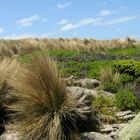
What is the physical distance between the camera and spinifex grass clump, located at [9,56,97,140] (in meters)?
8.26

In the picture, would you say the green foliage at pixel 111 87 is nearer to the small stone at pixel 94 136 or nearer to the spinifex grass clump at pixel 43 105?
the spinifex grass clump at pixel 43 105

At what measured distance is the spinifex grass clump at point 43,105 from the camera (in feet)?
27.1

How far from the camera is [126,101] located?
10.4 meters

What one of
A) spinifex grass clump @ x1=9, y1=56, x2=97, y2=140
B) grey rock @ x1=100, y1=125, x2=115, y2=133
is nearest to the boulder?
spinifex grass clump @ x1=9, y1=56, x2=97, y2=140

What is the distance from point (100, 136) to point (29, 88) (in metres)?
1.52

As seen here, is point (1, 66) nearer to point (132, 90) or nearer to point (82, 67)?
point (132, 90)

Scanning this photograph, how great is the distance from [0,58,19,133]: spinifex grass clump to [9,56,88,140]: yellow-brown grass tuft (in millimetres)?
609

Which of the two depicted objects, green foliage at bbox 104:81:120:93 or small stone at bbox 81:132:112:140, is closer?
small stone at bbox 81:132:112:140

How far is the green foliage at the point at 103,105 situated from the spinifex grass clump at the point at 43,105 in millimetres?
1238

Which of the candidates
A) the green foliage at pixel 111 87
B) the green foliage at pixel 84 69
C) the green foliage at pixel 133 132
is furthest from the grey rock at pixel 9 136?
the green foliage at pixel 84 69

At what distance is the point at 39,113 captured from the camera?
8.50 m

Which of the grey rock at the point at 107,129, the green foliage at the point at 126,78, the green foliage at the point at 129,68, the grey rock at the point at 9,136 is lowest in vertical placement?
the grey rock at the point at 107,129

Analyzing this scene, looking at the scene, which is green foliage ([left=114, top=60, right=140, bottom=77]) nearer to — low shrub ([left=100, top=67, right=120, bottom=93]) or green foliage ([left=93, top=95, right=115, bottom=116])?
low shrub ([left=100, top=67, right=120, bottom=93])

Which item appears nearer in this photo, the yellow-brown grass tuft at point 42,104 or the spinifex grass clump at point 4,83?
the yellow-brown grass tuft at point 42,104
